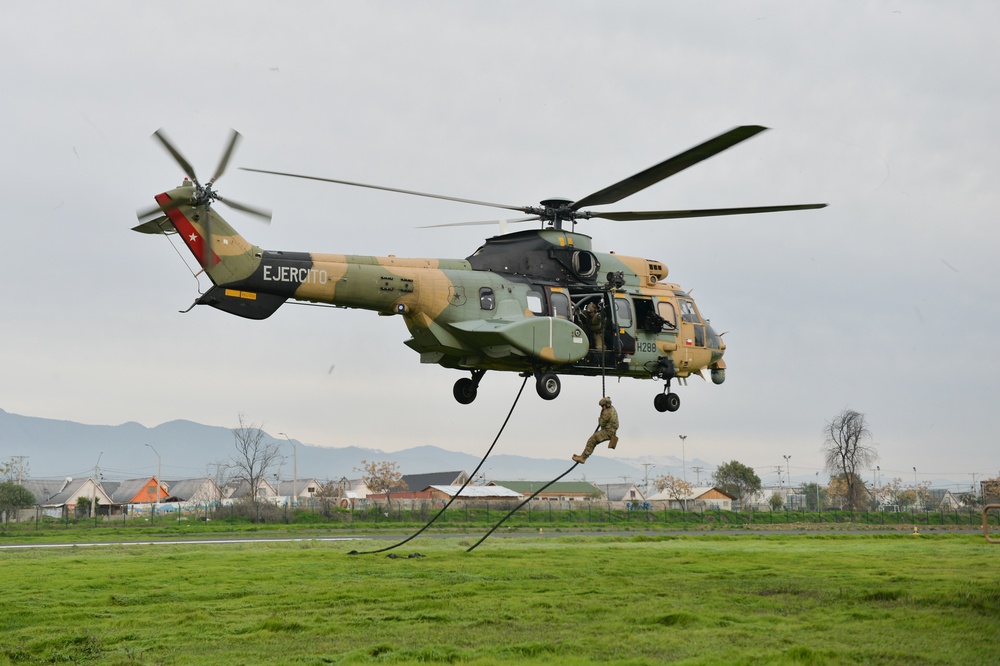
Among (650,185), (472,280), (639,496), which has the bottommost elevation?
(639,496)

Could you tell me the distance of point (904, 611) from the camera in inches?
600

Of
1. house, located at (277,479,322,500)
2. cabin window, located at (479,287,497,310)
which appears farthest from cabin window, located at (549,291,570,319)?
house, located at (277,479,322,500)

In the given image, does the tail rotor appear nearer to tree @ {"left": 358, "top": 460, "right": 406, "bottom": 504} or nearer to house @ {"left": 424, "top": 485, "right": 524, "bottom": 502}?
house @ {"left": 424, "top": 485, "right": 524, "bottom": 502}

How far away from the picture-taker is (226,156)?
2048 centimetres

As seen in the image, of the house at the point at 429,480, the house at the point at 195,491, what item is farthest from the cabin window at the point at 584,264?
the house at the point at 429,480

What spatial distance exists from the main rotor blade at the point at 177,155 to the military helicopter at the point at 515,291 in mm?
30

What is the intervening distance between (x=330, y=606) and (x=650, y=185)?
475 inches

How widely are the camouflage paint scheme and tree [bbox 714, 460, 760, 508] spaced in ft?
328

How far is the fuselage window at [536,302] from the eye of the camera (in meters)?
24.2

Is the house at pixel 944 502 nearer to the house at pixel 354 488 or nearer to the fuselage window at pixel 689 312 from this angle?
the fuselage window at pixel 689 312

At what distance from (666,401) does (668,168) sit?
8092 millimetres

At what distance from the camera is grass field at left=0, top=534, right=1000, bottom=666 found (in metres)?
12.5

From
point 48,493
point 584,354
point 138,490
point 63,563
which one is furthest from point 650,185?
point 48,493

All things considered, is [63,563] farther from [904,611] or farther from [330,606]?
[904,611]
